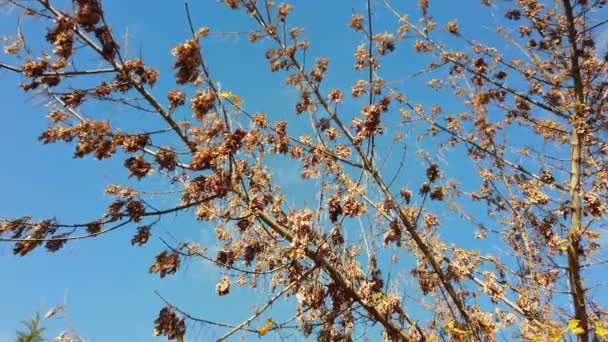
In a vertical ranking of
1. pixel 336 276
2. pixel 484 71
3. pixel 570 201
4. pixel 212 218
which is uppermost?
pixel 484 71

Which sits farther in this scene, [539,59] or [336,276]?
[539,59]

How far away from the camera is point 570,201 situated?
18.9 ft

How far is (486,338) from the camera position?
4828 mm

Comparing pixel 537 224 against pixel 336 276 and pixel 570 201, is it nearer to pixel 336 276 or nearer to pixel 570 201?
pixel 570 201

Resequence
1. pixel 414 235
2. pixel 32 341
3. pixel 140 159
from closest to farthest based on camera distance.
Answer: pixel 140 159 → pixel 414 235 → pixel 32 341

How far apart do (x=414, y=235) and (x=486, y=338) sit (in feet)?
4.08

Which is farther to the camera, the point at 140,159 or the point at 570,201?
the point at 570,201

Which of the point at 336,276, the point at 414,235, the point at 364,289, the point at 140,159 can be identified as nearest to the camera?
the point at 140,159

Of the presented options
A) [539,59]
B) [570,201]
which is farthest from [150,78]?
[539,59]

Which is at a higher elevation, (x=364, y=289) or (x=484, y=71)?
(x=484, y=71)

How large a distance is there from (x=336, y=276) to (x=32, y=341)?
438 inches

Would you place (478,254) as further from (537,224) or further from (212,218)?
(212,218)

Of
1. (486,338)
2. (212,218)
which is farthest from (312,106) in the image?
(486,338)

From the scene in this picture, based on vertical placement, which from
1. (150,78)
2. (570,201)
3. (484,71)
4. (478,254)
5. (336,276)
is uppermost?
(484,71)
